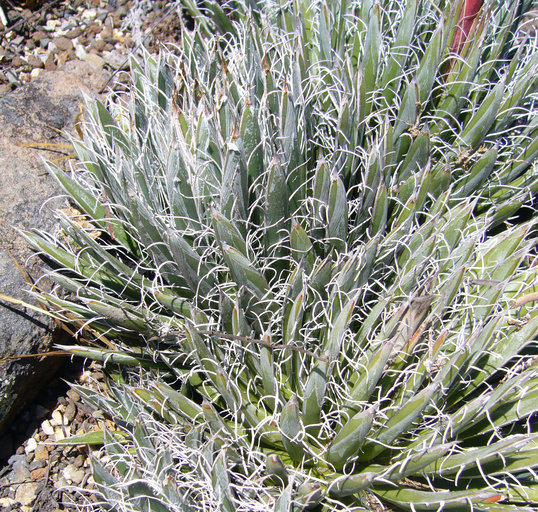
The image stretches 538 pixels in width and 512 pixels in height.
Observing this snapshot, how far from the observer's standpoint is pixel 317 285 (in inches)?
66.1

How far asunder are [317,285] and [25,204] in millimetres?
1302

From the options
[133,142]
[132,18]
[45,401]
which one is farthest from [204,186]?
[132,18]

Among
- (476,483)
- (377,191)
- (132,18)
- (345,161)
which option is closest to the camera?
(476,483)

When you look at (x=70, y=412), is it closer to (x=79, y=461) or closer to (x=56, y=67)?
(x=79, y=461)

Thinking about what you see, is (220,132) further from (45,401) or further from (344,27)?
(45,401)

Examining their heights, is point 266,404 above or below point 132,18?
below

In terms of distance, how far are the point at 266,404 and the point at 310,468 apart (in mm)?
253

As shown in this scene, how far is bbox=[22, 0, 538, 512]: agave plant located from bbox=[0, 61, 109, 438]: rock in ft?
0.47

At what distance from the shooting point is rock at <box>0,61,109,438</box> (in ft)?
6.40

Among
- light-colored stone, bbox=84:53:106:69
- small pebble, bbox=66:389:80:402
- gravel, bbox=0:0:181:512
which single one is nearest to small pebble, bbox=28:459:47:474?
gravel, bbox=0:0:181:512

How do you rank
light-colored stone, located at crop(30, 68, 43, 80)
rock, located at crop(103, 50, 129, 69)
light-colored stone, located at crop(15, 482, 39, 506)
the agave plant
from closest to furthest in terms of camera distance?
the agave plant < light-colored stone, located at crop(15, 482, 39, 506) < light-colored stone, located at crop(30, 68, 43, 80) < rock, located at crop(103, 50, 129, 69)

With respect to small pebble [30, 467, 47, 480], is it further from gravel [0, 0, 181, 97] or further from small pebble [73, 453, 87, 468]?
gravel [0, 0, 181, 97]

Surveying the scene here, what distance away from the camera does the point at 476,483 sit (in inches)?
63.4

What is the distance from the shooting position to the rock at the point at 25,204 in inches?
Answer: 76.8
